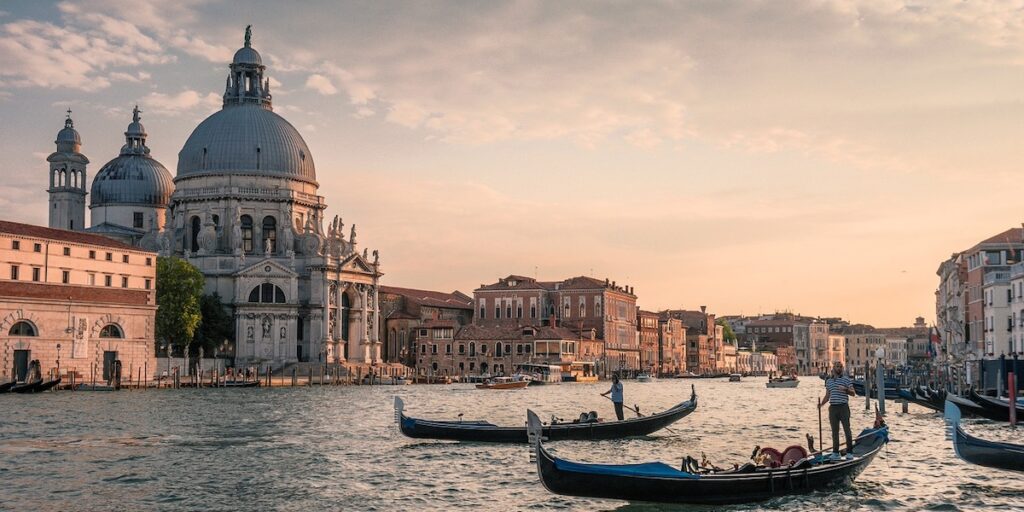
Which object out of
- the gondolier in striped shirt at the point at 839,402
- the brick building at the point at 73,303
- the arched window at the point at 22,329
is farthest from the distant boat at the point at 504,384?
the gondolier in striped shirt at the point at 839,402

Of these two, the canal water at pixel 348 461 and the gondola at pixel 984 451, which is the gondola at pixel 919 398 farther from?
the gondola at pixel 984 451

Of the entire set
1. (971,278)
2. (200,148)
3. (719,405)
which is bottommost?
(719,405)

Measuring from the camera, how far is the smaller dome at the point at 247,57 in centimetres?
8800

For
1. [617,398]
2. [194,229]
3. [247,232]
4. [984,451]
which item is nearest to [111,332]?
[247,232]

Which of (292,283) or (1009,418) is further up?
(292,283)

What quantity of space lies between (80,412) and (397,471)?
18.8m

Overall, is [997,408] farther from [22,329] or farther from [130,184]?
[130,184]

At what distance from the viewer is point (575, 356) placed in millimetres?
92500

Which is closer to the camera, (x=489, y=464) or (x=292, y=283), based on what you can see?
(x=489, y=464)

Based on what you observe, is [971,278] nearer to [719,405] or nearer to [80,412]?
[719,405]

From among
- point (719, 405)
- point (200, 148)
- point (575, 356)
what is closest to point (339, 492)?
point (719, 405)

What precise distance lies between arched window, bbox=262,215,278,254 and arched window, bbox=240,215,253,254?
97 centimetres

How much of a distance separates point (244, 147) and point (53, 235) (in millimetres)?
29374

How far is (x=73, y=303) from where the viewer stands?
5422cm
